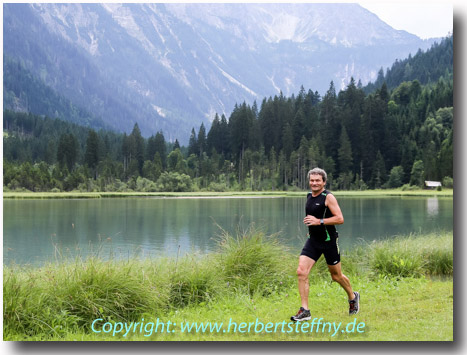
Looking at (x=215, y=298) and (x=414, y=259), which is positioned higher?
(x=414, y=259)

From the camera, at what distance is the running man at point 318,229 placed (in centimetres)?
485

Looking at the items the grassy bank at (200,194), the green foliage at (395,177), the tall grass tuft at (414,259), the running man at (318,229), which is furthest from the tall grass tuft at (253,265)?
the green foliage at (395,177)

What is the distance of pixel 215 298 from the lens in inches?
248

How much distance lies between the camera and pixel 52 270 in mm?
6387

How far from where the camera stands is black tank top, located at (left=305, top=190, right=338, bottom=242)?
490 cm

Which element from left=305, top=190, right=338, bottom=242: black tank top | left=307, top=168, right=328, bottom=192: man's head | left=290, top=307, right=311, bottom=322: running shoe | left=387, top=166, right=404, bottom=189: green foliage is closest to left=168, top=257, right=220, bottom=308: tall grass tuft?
left=290, top=307, right=311, bottom=322: running shoe

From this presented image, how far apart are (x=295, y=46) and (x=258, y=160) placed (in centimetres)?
4763

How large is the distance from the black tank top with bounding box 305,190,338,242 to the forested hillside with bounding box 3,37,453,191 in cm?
3306

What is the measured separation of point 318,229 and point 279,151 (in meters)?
55.2

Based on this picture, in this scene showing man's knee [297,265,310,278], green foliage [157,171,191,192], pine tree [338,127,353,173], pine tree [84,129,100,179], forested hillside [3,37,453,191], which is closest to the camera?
man's knee [297,265,310,278]

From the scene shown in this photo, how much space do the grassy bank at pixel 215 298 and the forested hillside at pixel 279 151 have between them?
102 feet

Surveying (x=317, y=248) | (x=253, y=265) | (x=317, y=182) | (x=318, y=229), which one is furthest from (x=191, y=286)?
(x=317, y=182)

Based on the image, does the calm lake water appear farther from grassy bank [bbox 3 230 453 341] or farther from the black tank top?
the black tank top

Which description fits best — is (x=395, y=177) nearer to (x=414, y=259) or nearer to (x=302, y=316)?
(x=414, y=259)
